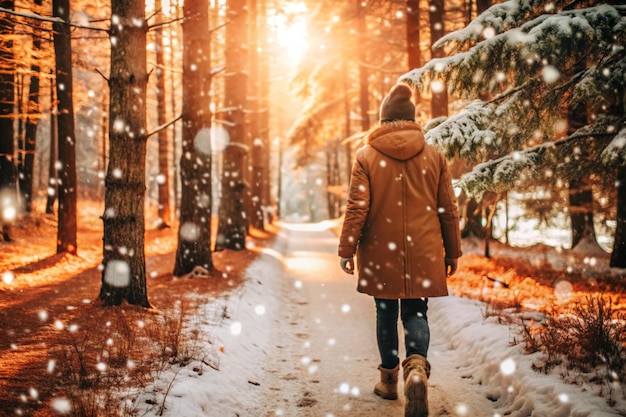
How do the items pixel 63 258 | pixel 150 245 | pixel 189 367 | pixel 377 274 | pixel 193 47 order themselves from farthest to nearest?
pixel 150 245 → pixel 63 258 → pixel 193 47 → pixel 189 367 → pixel 377 274

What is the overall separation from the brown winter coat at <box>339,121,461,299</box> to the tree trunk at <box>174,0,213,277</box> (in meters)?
5.85

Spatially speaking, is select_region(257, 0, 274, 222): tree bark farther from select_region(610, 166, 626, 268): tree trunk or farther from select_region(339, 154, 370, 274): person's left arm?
select_region(339, 154, 370, 274): person's left arm

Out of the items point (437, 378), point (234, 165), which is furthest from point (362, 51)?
point (437, 378)

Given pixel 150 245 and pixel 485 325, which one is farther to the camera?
pixel 150 245

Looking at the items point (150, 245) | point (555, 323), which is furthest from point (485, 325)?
point (150, 245)

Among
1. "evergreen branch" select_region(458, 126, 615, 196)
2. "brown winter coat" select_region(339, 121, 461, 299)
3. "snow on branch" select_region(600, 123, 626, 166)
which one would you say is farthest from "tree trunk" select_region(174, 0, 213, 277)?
"snow on branch" select_region(600, 123, 626, 166)

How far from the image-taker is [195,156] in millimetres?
9055

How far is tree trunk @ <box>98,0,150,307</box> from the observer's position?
5785 mm

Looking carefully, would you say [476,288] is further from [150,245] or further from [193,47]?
[150,245]

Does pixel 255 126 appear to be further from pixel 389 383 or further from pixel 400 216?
pixel 389 383

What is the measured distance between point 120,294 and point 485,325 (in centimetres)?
497

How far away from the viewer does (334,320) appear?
6.89 m

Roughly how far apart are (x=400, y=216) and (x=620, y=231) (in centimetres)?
897

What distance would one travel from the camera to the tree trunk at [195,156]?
Result: 885 centimetres
